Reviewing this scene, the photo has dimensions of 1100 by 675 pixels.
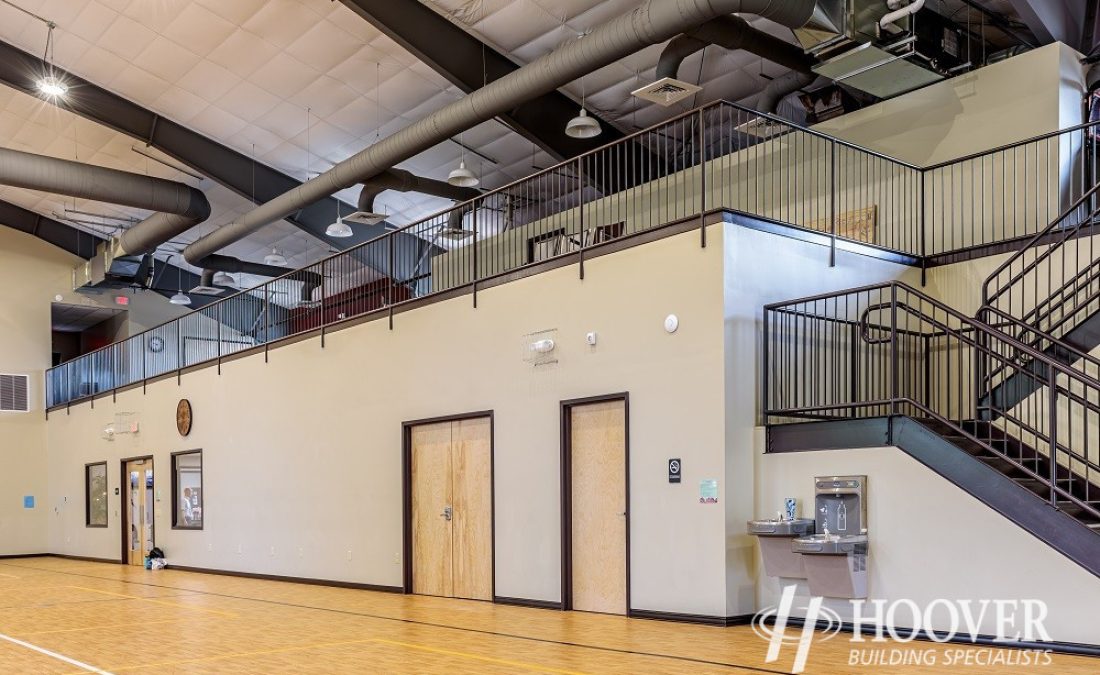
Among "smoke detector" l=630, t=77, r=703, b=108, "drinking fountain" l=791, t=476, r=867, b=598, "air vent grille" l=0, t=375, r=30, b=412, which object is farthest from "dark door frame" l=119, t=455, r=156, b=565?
"drinking fountain" l=791, t=476, r=867, b=598

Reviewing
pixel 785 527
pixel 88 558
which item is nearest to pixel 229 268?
pixel 88 558

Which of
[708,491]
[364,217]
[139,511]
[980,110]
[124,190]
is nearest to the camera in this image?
[708,491]

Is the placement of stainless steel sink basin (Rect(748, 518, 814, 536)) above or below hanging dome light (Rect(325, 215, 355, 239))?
below

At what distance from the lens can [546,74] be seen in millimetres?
12586

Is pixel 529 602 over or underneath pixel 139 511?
over

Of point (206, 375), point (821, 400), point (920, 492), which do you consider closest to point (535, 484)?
point (821, 400)

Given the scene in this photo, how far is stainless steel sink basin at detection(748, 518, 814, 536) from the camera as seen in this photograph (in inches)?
343

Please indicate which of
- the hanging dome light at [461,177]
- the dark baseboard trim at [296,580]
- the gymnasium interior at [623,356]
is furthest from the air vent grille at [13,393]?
the hanging dome light at [461,177]

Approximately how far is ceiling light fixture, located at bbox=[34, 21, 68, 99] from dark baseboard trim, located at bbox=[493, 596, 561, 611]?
10694mm

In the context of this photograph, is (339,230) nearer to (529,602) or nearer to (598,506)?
(529,602)

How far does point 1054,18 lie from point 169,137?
13943 millimetres

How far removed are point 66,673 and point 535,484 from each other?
5082mm

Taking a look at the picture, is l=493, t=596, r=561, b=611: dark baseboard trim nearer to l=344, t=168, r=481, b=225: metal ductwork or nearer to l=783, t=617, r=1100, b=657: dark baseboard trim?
l=783, t=617, r=1100, b=657: dark baseboard trim

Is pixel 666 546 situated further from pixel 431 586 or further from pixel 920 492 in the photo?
pixel 431 586
